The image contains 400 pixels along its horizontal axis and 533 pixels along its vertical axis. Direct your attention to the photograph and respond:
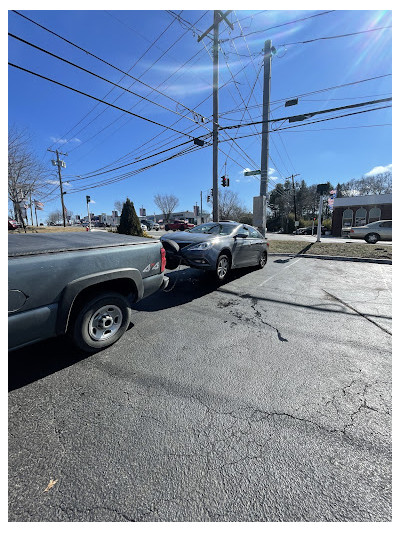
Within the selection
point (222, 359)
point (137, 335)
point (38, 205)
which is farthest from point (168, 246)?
point (38, 205)

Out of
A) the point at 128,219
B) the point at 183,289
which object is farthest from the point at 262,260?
the point at 128,219

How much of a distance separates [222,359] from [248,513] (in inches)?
57.0

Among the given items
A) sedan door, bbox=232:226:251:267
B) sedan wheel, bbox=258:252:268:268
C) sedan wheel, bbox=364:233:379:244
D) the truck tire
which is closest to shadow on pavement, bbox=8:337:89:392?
the truck tire

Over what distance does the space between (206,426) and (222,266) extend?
4.00 meters

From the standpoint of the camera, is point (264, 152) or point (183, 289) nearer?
point (183, 289)

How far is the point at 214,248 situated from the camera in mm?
5219

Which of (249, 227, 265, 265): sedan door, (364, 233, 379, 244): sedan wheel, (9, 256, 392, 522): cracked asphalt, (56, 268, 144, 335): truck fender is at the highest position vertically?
(364, 233, 379, 244): sedan wheel

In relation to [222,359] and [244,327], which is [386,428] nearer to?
[222,359]

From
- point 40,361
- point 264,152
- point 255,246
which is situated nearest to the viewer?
point 40,361

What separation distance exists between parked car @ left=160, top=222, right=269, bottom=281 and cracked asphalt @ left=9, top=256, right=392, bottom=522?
6.08 feet

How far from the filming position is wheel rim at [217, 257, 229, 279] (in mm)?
5457

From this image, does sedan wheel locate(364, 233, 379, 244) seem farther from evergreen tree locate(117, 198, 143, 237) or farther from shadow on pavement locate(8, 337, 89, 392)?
shadow on pavement locate(8, 337, 89, 392)

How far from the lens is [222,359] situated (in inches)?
107

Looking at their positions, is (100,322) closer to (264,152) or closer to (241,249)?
(241,249)
